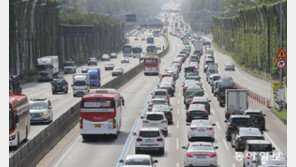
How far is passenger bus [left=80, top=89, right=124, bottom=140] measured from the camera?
43.9 meters

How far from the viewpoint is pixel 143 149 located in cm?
3859

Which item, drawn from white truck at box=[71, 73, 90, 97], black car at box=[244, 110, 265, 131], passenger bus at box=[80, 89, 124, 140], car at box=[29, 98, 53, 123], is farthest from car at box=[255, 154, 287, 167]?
white truck at box=[71, 73, 90, 97]

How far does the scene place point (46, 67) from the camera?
4048 inches

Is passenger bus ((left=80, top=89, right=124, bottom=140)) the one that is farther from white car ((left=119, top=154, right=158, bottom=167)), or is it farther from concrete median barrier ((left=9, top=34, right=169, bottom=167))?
white car ((left=119, top=154, right=158, bottom=167))

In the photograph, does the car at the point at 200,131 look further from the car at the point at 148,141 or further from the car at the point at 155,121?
the car at the point at 148,141

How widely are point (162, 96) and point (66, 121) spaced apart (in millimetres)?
18949

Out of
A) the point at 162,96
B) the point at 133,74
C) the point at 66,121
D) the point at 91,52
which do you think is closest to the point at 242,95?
the point at 162,96

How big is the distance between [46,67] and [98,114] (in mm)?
60276

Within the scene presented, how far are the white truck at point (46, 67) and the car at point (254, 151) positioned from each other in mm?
70891

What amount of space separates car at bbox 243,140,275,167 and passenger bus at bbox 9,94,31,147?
46.1ft

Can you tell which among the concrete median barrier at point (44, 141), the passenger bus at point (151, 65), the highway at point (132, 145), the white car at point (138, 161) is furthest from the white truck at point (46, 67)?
the white car at point (138, 161)

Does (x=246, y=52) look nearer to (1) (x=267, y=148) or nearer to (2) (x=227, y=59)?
(2) (x=227, y=59)

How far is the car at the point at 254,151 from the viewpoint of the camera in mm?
32781

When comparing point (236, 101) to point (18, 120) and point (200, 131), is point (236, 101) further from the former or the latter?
A: point (18, 120)
